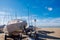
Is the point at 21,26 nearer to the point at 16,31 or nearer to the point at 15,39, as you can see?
the point at 16,31

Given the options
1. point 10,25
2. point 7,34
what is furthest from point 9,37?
point 10,25

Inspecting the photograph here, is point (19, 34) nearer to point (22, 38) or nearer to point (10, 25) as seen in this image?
point (22, 38)

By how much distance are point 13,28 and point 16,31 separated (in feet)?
3.08

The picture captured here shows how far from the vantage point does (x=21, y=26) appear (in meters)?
15.9

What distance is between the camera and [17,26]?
1511cm

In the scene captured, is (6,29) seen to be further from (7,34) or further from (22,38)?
(22,38)

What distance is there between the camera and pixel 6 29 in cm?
1519

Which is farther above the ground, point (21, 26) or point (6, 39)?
point (21, 26)

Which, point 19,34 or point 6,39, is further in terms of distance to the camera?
point 19,34

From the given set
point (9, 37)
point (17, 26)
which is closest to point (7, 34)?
point (9, 37)

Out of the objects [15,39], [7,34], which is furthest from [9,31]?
[15,39]

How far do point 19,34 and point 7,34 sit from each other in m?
1.86

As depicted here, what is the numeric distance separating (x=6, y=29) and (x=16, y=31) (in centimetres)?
137

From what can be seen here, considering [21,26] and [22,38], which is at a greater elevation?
[21,26]
